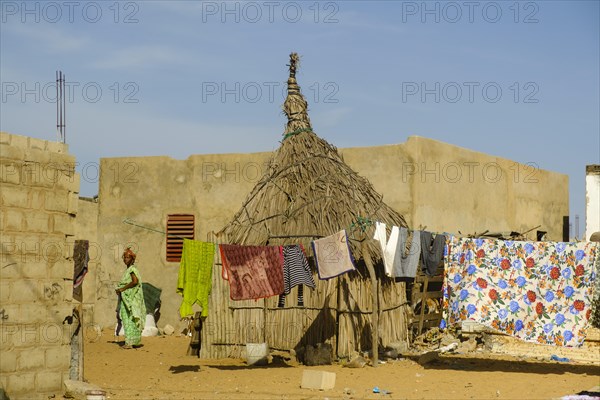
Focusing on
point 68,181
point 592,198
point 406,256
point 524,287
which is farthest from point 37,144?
point 592,198

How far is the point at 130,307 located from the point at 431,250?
5.21 metres

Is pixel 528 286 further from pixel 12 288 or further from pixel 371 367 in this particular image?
→ pixel 12 288

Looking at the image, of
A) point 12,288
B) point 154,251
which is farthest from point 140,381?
point 154,251

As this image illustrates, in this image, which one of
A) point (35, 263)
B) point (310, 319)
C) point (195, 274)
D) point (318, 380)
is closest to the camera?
point (35, 263)

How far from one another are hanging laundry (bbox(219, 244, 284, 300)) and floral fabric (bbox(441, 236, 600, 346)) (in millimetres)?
2256

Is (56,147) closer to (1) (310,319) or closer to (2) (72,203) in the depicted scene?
(2) (72,203)

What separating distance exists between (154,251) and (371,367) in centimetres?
711

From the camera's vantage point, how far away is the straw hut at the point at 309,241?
1299cm

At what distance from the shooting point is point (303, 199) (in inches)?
528

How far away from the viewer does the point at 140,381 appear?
448 inches

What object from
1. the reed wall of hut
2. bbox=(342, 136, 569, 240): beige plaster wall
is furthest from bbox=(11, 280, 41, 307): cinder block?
bbox=(342, 136, 569, 240): beige plaster wall

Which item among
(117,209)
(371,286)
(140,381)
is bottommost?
(140,381)

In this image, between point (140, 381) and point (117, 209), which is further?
point (117, 209)

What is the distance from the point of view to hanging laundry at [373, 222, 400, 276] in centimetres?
1227
